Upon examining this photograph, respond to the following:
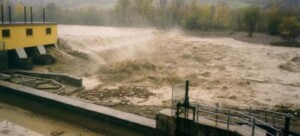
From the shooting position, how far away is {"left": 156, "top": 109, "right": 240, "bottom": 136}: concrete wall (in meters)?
10.7

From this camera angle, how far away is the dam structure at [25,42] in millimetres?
22547

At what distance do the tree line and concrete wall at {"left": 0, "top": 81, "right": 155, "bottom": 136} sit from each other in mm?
52157

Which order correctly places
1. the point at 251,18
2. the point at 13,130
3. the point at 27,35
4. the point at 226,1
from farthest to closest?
the point at 226,1 < the point at 251,18 < the point at 27,35 < the point at 13,130

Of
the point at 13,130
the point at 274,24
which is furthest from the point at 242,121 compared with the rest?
the point at 274,24

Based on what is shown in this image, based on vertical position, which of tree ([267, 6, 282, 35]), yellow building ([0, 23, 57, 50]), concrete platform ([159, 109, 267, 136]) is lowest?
concrete platform ([159, 109, 267, 136])

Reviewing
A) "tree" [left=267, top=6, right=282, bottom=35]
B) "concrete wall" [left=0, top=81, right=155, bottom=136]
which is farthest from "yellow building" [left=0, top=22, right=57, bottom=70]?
"tree" [left=267, top=6, right=282, bottom=35]

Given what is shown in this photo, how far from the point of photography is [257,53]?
4128 cm

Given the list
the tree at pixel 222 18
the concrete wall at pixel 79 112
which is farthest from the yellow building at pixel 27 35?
the tree at pixel 222 18

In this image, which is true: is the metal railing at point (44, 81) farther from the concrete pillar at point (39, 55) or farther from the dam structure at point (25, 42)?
the concrete pillar at point (39, 55)

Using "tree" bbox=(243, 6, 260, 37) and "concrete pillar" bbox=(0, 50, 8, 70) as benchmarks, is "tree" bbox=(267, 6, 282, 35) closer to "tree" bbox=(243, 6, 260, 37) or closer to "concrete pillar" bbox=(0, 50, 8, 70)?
"tree" bbox=(243, 6, 260, 37)

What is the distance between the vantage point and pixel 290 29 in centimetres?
5831

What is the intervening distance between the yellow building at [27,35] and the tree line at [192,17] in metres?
44.0

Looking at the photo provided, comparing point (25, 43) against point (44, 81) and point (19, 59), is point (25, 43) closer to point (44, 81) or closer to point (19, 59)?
point (19, 59)

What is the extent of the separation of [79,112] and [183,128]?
197 inches
